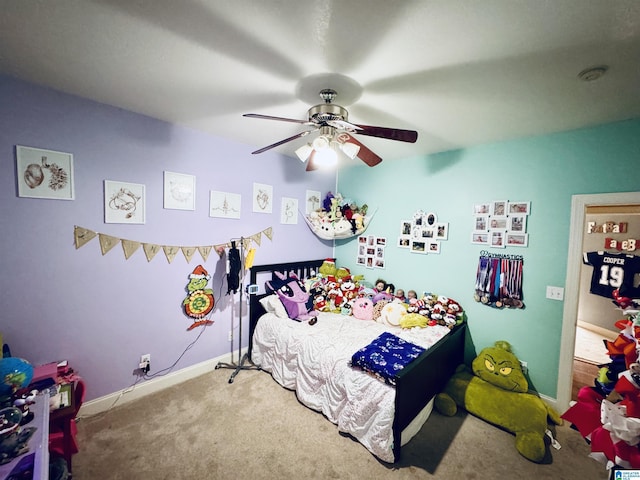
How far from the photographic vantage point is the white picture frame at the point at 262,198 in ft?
10.2

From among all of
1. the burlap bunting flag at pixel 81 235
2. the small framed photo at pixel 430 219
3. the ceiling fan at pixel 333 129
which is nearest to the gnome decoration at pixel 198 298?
the burlap bunting flag at pixel 81 235

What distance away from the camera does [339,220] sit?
3.67 metres

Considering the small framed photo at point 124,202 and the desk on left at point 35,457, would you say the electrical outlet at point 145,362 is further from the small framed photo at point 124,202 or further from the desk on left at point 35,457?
the small framed photo at point 124,202

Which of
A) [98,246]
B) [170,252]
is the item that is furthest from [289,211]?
[98,246]

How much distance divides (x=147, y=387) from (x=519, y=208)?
13.0ft

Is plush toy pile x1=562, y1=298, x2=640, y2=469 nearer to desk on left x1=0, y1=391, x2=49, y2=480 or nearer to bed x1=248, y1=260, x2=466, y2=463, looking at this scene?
bed x1=248, y1=260, x2=466, y2=463

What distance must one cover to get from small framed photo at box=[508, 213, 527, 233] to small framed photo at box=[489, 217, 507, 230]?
4 cm

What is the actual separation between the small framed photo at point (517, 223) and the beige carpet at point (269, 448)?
68.9 inches

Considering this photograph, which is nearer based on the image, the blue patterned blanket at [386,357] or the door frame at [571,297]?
the blue patterned blanket at [386,357]

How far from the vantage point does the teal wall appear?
84.6 inches

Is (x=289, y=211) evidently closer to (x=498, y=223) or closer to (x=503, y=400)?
(x=498, y=223)

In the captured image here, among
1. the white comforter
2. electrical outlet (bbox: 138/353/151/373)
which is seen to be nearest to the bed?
the white comforter

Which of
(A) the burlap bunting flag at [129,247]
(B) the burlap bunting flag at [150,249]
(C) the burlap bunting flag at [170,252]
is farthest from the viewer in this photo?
(C) the burlap bunting flag at [170,252]

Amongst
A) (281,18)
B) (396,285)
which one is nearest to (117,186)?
(281,18)
